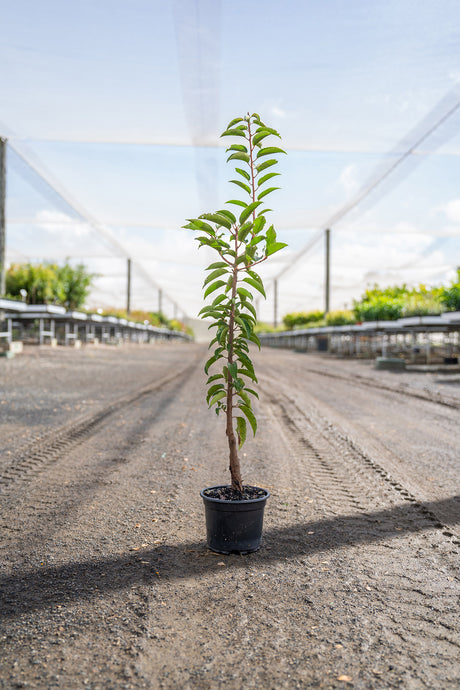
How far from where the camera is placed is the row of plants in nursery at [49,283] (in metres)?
22.2

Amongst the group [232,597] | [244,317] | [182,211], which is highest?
[182,211]

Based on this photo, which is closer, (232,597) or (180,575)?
(232,597)

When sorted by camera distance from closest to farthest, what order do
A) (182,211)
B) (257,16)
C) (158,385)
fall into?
(257,16), (158,385), (182,211)

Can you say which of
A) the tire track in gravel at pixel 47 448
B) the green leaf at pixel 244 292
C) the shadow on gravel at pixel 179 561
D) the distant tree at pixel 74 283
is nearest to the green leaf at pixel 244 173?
the green leaf at pixel 244 292

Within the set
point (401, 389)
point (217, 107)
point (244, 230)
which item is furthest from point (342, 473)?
point (217, 107)

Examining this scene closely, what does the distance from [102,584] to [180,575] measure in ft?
1.30

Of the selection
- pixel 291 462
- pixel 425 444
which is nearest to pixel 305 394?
pixel 425 444

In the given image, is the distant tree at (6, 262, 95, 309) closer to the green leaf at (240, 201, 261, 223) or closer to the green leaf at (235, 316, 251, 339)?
the green leaf at (235, 316, 251, 339)

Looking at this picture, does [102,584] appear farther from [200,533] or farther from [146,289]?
[146,289]

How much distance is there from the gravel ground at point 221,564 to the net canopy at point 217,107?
20.7 feet

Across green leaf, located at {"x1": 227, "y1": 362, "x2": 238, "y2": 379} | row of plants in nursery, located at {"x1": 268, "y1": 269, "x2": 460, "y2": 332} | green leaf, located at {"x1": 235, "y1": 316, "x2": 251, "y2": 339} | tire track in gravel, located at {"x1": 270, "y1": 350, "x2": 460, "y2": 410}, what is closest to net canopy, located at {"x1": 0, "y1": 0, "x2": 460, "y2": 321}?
row of plants in nursery, located at {"x1": 268, "y1": 269, "x2": 460, "y2": 332}

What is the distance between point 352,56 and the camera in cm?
995

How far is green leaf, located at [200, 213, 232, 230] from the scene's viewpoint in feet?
10.4

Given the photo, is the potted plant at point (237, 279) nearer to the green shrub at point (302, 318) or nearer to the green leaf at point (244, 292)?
the green leaf at point (244, 292)
